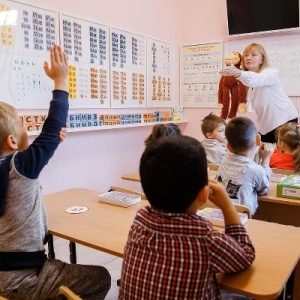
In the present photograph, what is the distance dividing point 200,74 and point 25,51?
101 inches

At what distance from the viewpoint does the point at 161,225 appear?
0.98 metres

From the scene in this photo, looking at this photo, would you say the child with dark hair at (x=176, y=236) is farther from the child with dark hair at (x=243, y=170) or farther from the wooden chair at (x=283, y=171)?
the wooden chair at (x=283, y=171)

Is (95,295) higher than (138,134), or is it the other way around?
(138,134)

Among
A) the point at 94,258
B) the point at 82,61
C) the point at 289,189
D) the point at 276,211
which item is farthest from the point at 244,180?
the point at 82,61

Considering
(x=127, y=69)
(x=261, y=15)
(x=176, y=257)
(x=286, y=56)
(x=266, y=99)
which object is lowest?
(x=176, y=257)

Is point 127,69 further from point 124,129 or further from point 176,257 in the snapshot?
point 176,257

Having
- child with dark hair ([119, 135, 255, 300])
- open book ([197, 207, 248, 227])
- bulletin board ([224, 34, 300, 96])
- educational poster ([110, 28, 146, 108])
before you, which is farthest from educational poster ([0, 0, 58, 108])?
bulletin board ([224, 34, 300, 96])

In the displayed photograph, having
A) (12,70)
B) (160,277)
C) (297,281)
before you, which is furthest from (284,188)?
(12,70)

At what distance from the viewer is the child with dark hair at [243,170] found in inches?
80.0

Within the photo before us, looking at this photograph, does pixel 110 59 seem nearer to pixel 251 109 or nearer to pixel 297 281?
pixel 251 109

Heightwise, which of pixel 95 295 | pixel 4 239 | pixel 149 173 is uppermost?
pixel 149 173

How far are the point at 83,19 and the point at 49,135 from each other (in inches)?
90.7

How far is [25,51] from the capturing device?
9.41 ft

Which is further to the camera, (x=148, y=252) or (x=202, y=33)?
(x=202, y=33)
